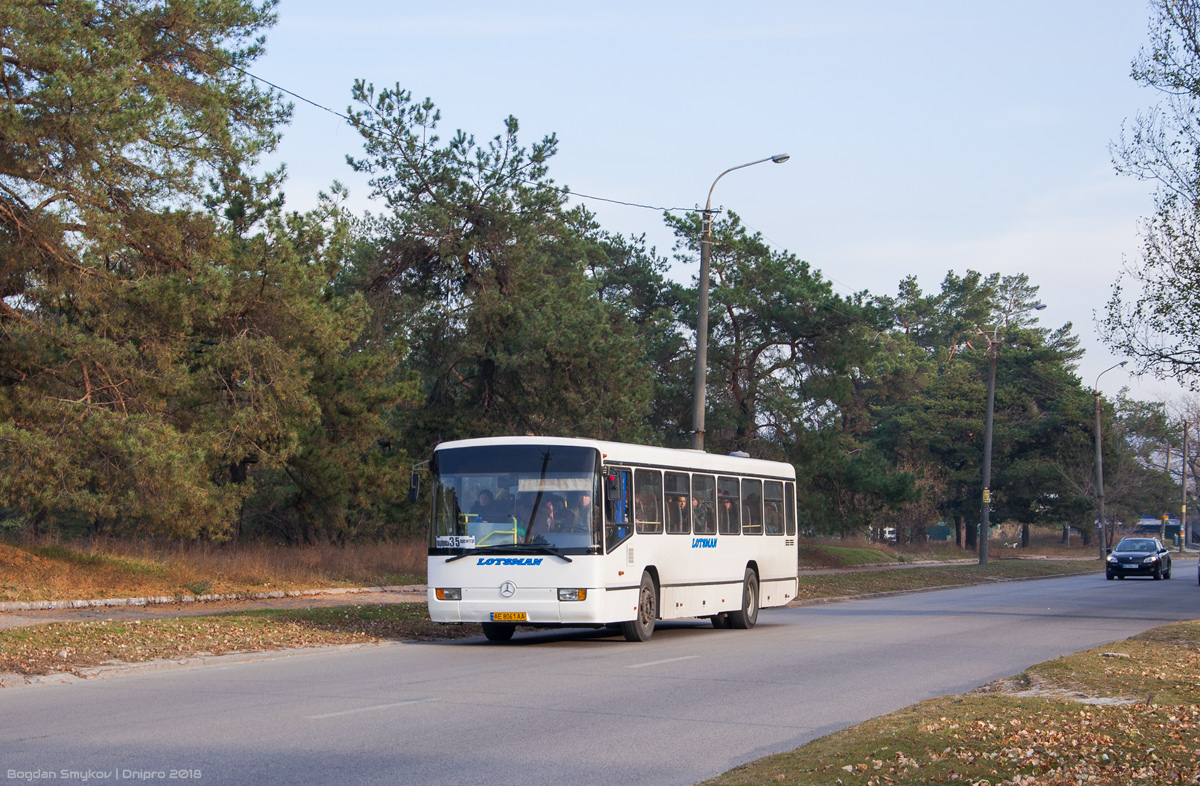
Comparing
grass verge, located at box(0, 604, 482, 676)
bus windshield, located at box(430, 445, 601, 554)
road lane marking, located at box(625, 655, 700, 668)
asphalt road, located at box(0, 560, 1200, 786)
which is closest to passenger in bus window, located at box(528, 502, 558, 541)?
bus windshield, located at box(430, 445, 601, 554)

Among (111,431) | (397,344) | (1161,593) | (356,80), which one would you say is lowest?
(1161,593)

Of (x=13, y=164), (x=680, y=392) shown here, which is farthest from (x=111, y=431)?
(x=680, y=392)

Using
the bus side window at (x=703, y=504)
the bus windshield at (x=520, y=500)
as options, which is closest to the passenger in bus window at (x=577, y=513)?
the bus windshield at (x=520, y=500)

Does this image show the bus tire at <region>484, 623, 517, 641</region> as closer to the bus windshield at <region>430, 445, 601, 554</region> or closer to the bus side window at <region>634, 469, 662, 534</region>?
the bus windshield at <region>430, 445, 601, 554</region>

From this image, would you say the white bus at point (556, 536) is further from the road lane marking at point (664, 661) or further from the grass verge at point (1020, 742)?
the grass verge at point (1020, 742)

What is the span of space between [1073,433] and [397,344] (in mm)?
56656

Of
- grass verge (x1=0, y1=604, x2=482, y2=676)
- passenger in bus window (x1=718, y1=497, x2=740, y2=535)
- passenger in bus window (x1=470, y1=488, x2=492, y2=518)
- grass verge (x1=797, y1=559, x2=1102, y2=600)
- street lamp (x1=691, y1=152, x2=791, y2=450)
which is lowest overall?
grass verge (x1=797, y1=559, x2=1102, y2=600)

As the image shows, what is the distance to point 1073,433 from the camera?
75.5 m

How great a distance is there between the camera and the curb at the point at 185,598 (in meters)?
20.0

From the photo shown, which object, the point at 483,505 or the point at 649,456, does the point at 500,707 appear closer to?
the point at 483,505

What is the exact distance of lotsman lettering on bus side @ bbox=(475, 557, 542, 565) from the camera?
54.0 ft

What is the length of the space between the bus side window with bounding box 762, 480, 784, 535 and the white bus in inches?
153

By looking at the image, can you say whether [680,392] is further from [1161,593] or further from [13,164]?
[13,164]

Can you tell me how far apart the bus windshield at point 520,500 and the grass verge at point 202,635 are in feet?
7.90
